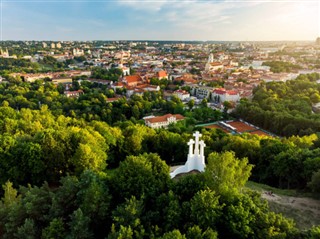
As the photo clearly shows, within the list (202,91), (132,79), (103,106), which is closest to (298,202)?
(103,106)

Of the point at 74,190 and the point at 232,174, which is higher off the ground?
the point at 232,174

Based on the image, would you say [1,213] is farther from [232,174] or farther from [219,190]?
[232,174]

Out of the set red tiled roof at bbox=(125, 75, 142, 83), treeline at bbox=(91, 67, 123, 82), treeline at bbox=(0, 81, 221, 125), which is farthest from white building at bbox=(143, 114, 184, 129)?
treeline at bbox=(91, 67, 123, 82)

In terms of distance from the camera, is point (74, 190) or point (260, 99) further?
point (260, 99)

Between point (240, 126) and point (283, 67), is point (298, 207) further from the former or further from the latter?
point (283, 67)

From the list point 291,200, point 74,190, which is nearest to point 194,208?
point 74,190

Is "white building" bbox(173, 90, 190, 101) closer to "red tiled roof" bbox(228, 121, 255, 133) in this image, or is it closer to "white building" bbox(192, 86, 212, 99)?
"white building" bbox(192, 86, 212, 99)

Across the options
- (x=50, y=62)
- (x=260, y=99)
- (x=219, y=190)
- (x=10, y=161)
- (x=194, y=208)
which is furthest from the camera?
(x=50, y=62)

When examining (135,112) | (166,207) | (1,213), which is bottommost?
(135,112)
